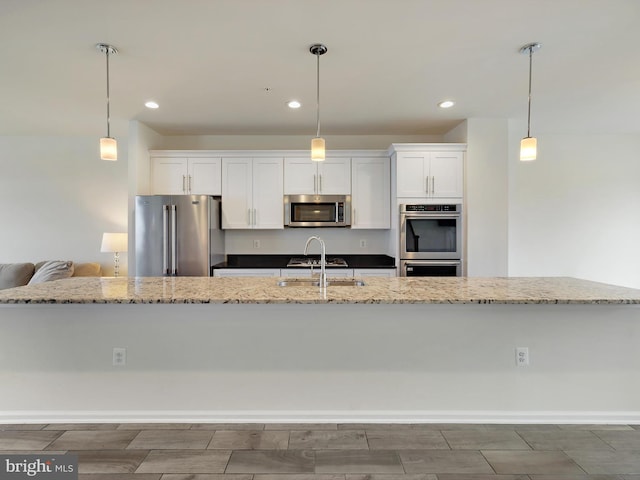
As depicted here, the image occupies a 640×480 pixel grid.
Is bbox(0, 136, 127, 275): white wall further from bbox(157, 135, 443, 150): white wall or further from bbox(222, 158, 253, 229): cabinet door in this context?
bbox(222, 158, 253, 229): cabinet door

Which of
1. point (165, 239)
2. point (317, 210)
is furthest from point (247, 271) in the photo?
point (317, 210)

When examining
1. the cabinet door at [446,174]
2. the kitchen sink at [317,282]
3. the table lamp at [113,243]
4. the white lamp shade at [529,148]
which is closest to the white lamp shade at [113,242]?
the table lamp at [113,243]

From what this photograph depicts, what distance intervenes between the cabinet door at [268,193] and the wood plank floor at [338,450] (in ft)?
8.50

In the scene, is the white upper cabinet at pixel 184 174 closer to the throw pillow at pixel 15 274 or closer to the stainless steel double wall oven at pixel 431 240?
the throw pillow at pixel 15 274

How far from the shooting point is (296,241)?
4.62 metres

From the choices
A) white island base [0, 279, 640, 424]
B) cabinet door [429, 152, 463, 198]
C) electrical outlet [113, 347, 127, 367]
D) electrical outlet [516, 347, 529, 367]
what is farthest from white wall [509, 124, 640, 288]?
electrical outlet [113, 347, 127, 367]

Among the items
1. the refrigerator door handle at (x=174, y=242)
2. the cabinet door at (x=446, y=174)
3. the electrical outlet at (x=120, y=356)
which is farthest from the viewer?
the cabinet door at (x=446, y=174)

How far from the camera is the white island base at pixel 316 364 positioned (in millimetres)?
2086

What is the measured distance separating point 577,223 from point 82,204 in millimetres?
6801

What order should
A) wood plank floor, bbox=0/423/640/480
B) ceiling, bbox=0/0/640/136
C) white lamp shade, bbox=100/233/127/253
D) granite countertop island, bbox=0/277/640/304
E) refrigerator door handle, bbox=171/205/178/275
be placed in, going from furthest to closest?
white lamp shade, bbox=100/233/127/253 < refrigerator door handle, bbox=171/205/178/275 < ceiling, bbox=0/0/640/136 < granite countertop island, bbox=0/277/640/304 < wood plank floor, bbox=0/423/640/480

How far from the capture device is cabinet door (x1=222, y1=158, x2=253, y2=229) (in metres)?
4.20

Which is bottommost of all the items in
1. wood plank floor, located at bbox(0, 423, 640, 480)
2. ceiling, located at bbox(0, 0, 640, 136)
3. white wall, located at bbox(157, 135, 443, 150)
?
wood plank floor, located at bbox(0, 423, 640, 480)

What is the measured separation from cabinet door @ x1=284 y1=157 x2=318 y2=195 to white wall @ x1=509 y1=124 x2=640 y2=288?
8.86 ft

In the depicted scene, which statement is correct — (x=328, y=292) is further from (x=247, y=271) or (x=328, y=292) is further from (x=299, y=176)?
(x=299, y=176)
